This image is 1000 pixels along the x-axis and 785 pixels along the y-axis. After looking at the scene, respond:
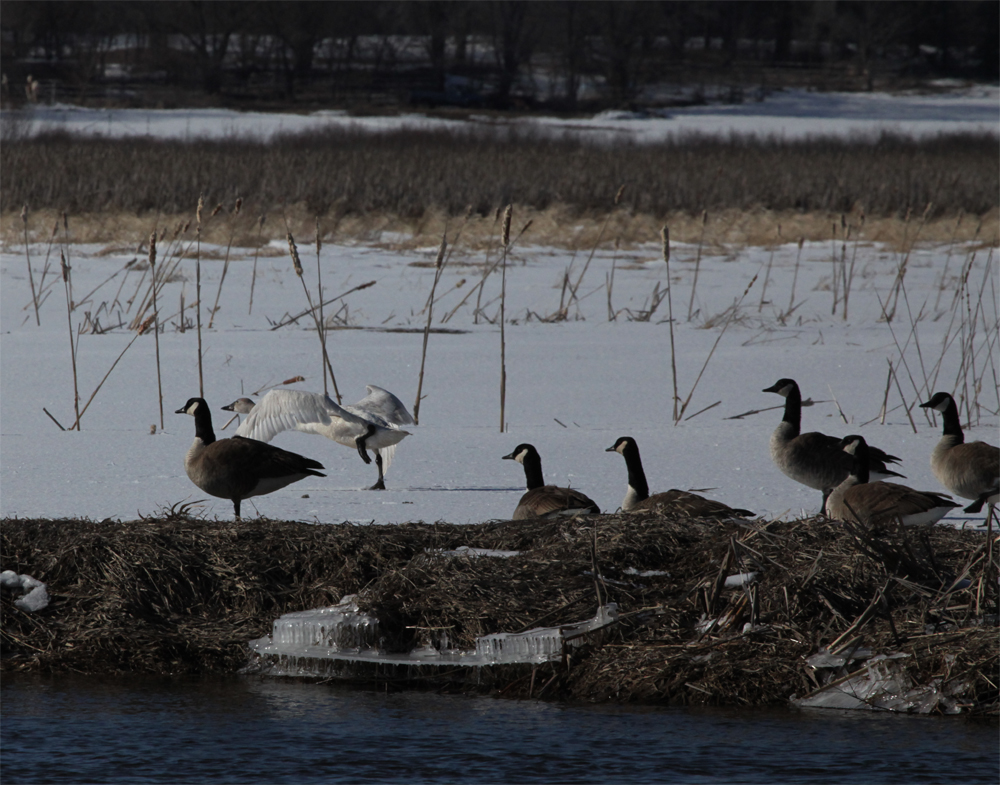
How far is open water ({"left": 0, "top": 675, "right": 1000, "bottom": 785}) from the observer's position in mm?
3684

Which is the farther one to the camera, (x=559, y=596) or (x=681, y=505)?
(x=681, y=505)

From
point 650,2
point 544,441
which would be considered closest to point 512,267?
point 544,441

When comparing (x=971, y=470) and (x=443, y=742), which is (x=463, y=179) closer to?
(x=971, y=470)

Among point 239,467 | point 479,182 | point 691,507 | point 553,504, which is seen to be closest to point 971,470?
point 691,507

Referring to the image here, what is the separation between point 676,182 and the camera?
74.7 ft

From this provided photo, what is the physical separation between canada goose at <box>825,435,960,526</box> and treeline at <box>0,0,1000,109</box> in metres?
45.1

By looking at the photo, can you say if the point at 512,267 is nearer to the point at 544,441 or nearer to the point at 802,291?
the point at 802,291

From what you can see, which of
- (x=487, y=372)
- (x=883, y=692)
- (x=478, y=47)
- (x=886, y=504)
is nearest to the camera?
(x=883, y=692)

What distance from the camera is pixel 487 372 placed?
10.1 meters

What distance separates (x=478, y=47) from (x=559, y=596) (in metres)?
63.1

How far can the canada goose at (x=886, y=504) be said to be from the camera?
17.3 ft

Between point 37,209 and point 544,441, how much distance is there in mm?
13031

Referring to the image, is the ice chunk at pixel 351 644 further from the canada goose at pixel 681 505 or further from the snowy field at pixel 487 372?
the snowy field at pixel 487 372

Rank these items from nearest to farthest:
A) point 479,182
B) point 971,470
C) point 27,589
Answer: point 27,589 → point 971,470 → point 479,182
